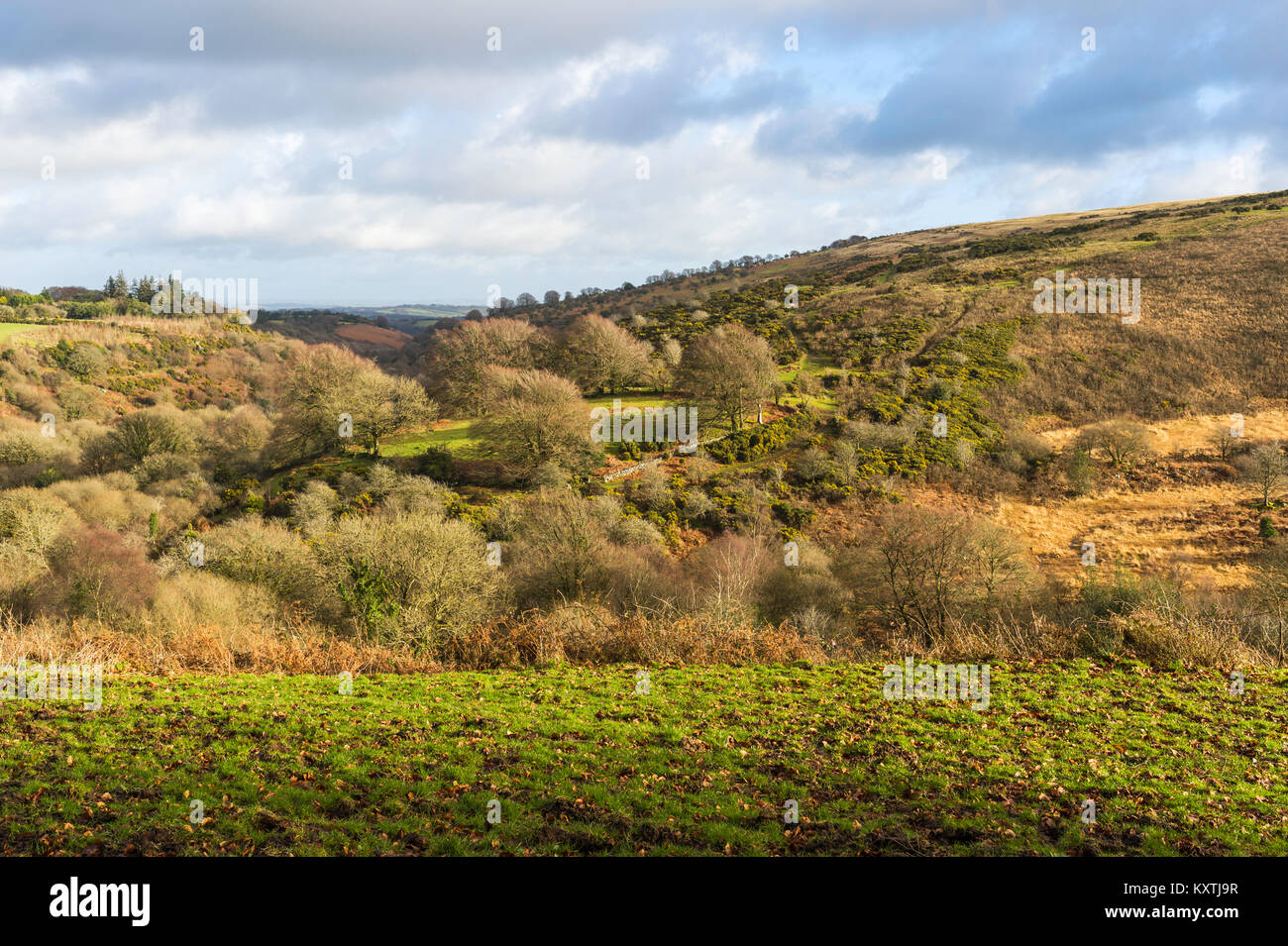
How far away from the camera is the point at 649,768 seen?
8906 mm

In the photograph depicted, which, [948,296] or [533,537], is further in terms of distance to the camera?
[948,296]

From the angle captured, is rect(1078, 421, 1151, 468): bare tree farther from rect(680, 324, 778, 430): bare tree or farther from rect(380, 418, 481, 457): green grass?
rect(380, 418, 481, 457): green grass

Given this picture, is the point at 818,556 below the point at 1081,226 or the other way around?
below

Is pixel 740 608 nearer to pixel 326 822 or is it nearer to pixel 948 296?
pixel 326 822

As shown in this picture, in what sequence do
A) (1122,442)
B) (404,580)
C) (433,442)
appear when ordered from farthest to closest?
(433,442) < (1122,442) < (404,580)

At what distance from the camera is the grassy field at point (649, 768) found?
23.2 ft

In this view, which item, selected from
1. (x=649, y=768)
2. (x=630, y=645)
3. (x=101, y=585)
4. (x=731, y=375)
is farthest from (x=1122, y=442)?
(x=101, y=585)

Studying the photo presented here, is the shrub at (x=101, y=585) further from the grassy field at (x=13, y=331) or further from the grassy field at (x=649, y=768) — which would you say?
the grassy field at (x=13, y=331)

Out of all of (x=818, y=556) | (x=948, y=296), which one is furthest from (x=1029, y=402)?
(x=818, y=556)

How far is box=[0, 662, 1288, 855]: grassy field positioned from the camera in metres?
7.06

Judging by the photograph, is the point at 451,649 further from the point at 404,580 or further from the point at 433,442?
the point at 433,442

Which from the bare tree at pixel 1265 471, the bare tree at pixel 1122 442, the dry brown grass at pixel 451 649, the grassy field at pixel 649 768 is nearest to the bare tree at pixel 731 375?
the bare tree at pixel 1122 442
